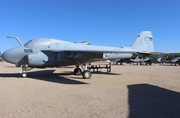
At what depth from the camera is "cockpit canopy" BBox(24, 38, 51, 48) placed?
11.3 m

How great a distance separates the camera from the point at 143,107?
465cm

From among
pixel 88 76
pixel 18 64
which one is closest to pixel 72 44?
pixel 88 76

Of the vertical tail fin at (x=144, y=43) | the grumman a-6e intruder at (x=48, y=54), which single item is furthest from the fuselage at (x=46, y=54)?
the vertical tail fin at (x=144, y=43)

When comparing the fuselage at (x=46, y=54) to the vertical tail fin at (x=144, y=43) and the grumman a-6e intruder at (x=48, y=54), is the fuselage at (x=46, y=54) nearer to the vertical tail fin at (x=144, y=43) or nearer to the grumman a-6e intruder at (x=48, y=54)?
the grumman a-6e intruder at (x=48, y=54)

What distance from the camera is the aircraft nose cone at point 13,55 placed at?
35.8 feet

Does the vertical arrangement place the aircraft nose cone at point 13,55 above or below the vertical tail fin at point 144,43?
below

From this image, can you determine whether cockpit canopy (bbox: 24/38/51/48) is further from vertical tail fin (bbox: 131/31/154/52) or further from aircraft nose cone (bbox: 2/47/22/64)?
vertical tail fin (bbox: 131/31/154/52)

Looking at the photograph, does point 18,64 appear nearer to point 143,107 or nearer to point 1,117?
point 1,117

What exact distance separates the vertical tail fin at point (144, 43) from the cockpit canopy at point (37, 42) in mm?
8013

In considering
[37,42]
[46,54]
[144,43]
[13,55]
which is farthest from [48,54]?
[144,43]

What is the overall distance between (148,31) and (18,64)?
40.4 ft

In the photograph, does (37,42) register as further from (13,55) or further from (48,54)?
(13,55)

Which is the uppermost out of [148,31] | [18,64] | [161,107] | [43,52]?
[148,31]

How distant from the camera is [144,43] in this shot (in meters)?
15.4
